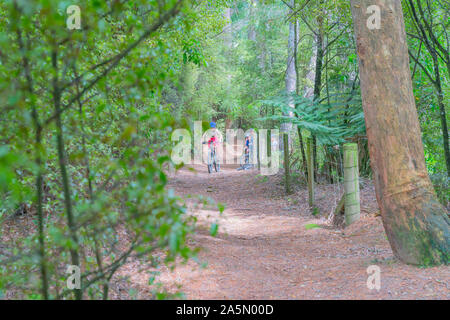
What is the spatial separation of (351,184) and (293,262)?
7.45ft

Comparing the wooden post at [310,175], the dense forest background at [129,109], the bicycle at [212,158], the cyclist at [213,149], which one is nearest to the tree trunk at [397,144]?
the dense forest background at [129,109]

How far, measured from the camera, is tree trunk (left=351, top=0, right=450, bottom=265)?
4648mm

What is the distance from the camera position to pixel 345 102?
379 inches

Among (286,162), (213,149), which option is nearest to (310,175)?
(286,162)

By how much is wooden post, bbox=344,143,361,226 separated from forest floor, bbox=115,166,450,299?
7.7 inches

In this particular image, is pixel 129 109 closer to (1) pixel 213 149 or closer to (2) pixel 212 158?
(1) pixel 213 149

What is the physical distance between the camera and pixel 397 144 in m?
4.73

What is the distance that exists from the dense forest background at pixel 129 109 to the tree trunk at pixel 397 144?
2.03 m

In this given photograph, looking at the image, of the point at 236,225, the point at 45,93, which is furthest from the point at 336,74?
the point at 45,93

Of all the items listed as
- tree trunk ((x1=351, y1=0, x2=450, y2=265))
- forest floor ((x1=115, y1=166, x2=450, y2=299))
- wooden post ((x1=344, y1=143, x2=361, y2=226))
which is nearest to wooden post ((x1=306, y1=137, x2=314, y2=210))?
forest floor ((x1=115, y1=166, x2=450, y2=299))

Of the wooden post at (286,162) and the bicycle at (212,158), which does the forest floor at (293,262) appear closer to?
the wooden post at (286,162)
